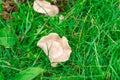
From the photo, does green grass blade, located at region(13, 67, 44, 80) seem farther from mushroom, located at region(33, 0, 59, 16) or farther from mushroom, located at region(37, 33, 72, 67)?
mushroom, located at region(33, 0, 59, 16)

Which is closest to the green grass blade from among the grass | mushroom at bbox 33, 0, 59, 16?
the grass

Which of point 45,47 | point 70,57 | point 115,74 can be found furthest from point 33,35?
point 115,74

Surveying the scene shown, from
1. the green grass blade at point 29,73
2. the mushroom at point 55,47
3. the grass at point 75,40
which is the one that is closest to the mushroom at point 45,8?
the grass at point 75,40

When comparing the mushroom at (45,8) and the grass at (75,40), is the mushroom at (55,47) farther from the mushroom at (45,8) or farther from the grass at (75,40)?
the mushroom at (45,8)

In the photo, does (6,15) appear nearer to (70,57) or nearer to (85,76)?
(70,57)

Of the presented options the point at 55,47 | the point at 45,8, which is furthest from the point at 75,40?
the point at 45,8

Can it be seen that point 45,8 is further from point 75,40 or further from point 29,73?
point 29,73
